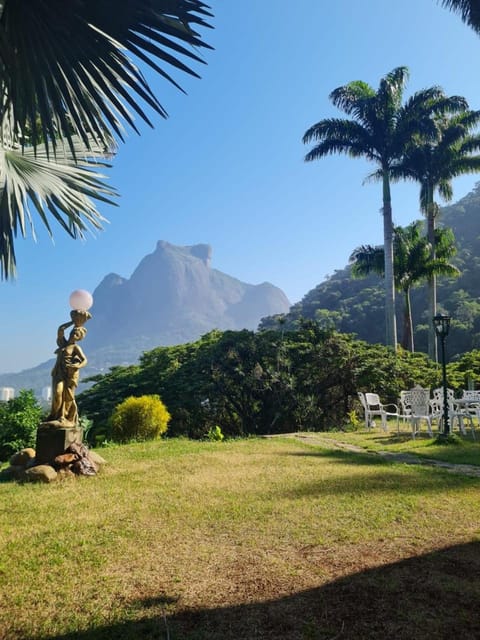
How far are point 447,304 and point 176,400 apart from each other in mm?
33059

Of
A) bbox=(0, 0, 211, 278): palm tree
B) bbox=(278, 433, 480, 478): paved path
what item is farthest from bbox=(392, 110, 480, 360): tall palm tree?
bbox=(0, 0, 211, 278): palm tree

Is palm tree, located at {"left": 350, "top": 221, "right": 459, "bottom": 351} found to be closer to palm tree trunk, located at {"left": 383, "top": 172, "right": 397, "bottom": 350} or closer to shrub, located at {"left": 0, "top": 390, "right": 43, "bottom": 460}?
palm tree trunk, located at {"left": 383, "top": 172, "right": 397, "bottom": 350}

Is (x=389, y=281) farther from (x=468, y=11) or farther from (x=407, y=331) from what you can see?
(x=468, y=11)

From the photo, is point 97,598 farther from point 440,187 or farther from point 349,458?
point 440,187

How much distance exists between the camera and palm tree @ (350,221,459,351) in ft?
73.7

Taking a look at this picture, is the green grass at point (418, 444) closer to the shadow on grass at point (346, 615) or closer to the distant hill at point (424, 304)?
Answer: the shadow on grass at point (346, 615)

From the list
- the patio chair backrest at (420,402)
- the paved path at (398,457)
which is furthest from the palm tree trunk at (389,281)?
the paved path at (398,457)

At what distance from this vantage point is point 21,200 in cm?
581

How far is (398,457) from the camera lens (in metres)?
7.75

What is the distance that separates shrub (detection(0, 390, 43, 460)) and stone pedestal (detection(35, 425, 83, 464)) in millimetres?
3711

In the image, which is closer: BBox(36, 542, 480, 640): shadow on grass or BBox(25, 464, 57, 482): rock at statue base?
BBox(36, 542, 480, 640): shadow on grass

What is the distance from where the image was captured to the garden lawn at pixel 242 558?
2531 mm

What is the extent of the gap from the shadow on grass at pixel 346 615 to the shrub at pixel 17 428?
801 centimetres

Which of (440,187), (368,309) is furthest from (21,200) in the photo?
(368,309)
